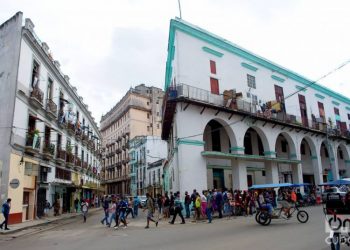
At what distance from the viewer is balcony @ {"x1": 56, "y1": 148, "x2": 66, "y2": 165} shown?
83.2 feet

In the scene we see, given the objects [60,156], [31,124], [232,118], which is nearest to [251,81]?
[232,118]

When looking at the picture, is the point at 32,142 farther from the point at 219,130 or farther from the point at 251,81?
the point at 251,81

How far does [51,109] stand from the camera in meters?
23.5

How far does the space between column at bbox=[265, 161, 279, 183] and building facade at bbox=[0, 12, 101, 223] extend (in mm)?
17363

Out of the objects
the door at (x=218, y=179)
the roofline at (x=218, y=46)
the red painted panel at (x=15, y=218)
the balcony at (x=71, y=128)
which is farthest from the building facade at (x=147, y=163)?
the red painted panel at (x=15, y=218)

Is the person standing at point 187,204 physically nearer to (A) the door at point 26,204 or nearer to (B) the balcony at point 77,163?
(A) the door at point 26,204

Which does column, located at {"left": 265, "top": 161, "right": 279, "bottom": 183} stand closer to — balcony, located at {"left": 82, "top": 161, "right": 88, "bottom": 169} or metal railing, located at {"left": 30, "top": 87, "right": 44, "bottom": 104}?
metal railing, located at {"left": 30, "top": 87, "right": 44, "bottom": 104}

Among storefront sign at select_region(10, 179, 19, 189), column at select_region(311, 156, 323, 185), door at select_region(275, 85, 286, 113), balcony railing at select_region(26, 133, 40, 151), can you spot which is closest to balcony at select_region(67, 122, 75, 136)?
balcony railing at select_region(26, 133, 40, 151)

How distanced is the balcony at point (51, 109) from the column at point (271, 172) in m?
17.8

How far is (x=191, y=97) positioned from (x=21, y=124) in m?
11.1

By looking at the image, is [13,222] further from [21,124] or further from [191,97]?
[191,97]

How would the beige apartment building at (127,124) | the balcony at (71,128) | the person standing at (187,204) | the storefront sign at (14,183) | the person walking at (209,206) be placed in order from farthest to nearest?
the beige apartment building at (127,124) < the balcony at (71,128) < the person standing at (187,204) < the storefront sign at (14,183) < the person walking at (209,206)

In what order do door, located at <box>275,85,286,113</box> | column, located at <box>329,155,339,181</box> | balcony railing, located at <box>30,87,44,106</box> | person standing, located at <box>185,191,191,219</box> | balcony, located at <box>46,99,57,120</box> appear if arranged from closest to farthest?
person standing, located at <box>185,191,191,219</box>
balcony railing, located at <box>30,87,44,106</box>
balcony, located at <box>46,99,57,120</box>
door, located at <box>275,85,286,113</box>
column, located at <box>329,155,339,181</box>

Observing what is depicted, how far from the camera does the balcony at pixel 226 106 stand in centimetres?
2158
